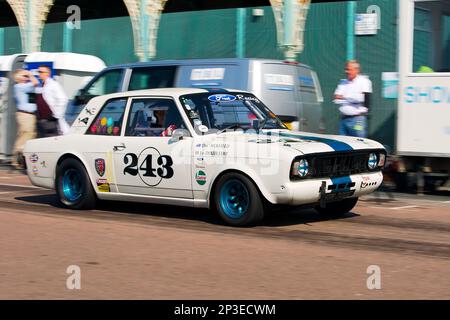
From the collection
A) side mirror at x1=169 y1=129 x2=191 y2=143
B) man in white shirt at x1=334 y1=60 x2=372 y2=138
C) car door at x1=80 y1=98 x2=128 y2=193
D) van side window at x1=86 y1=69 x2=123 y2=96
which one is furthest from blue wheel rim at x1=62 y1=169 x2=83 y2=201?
man in white shirt at x1=334 y1=60 x2=372 y2=138

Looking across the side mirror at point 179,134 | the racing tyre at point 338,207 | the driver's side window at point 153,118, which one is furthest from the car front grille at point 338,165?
the driver's side window at point 153,118

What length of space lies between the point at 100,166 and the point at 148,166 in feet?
2.72

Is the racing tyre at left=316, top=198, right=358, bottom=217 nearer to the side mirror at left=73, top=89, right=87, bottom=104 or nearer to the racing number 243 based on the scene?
the racing number 243

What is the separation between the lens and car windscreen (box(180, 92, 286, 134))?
371 inches

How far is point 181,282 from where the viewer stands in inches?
252

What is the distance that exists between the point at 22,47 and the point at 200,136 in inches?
594

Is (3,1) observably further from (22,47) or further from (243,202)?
(243,202)

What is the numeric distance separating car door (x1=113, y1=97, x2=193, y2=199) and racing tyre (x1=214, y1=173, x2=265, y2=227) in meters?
0.44

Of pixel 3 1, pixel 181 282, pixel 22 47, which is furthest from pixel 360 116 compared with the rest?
pixel 3 1

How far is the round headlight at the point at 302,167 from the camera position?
335 inches

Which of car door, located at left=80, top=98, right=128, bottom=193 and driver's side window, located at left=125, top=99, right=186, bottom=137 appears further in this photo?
car door, located at left=80, top=98, right=128, bottom=193

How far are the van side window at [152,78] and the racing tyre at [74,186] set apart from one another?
304 cm

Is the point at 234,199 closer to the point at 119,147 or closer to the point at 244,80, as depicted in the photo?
the point at 119,147
